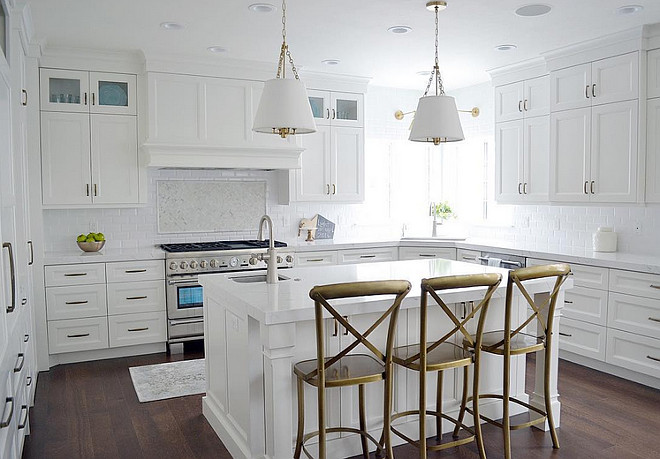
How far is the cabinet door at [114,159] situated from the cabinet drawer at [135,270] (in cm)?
63

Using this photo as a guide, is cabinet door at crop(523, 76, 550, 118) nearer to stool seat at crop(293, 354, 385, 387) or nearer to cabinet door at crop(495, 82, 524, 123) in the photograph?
cabinet door at crop(495, 82, 524, 123)

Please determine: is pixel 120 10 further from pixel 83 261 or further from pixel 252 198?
pixel 252 198

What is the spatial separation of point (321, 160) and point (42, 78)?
2819mm

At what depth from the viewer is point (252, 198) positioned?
20.9ft

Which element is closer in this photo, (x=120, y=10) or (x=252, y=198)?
(x=120, y=10)

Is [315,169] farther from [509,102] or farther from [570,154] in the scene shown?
[570,154]

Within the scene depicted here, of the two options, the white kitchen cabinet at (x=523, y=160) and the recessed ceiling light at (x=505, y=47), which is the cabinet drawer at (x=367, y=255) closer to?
the white kitchen cabinet at (x=523, y=160)

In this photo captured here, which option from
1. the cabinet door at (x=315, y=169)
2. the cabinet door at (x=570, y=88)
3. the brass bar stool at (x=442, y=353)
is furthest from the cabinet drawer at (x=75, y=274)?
the cabinet door at (x=570, y=88)

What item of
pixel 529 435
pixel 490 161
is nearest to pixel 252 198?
pixel 490 161

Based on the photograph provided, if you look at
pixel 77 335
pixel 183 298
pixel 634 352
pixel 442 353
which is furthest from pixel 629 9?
pixel 77 335

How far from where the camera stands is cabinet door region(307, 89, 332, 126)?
6.34 meters

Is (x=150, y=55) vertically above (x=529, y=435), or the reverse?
(x=150, y=55)

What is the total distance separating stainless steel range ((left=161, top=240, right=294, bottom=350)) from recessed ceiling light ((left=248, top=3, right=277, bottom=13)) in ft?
7.49

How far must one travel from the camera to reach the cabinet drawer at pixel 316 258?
597 cm
